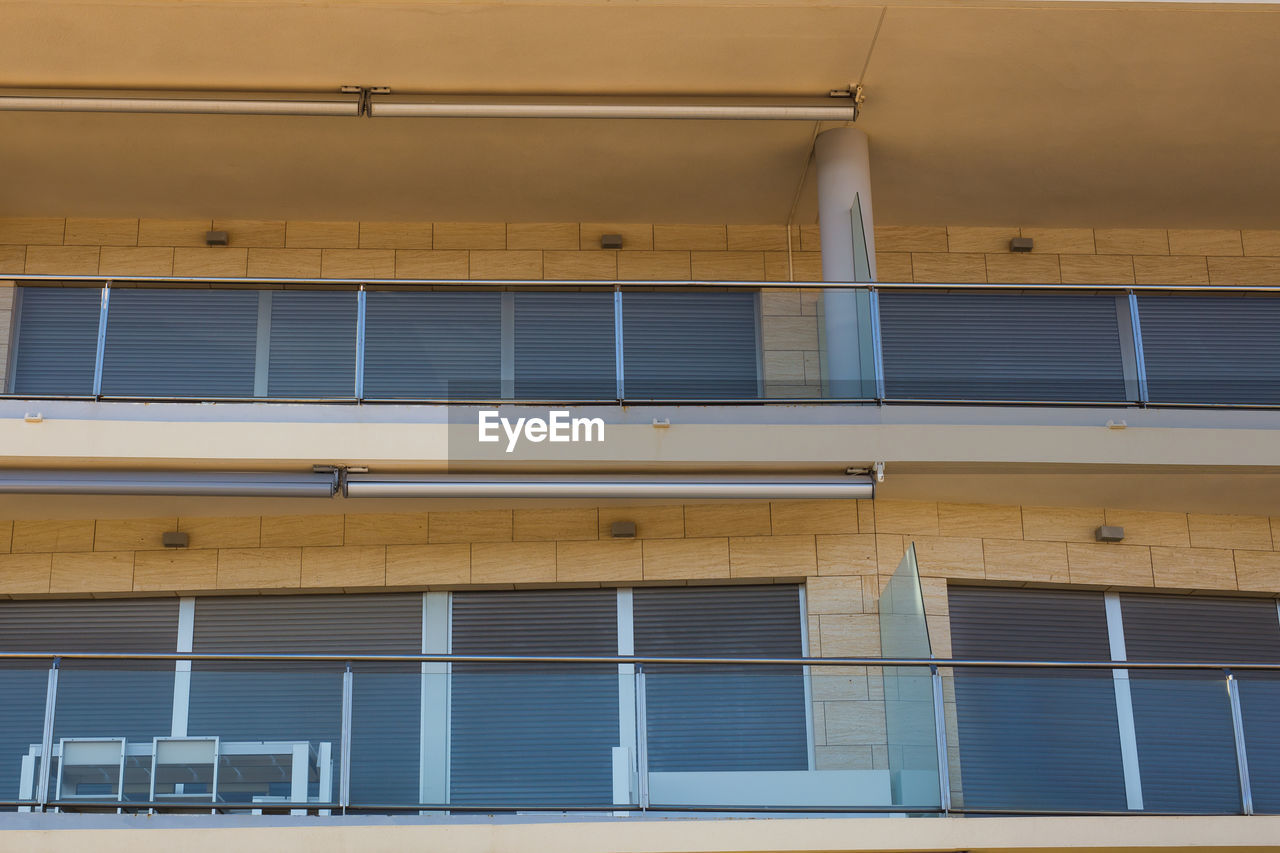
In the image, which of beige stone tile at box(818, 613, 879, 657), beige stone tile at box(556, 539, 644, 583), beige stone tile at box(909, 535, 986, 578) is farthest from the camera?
beige stone tile at box(556, 539, 644, 583)

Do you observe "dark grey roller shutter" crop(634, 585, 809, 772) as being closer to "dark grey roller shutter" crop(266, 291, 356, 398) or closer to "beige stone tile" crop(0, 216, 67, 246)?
"dark grey roller shutter" crop(266, 291, 356, 398)

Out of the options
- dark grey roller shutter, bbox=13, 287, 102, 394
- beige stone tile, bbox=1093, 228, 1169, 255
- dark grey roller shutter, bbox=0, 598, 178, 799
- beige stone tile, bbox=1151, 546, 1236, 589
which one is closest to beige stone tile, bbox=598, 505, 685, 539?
→ dark grey roller shutter, bbox=0, 598, 178, 799

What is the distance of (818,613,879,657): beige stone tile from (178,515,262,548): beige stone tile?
13.2ft

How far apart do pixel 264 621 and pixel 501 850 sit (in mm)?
3073

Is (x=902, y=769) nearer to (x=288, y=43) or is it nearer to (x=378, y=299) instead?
(x=378, y=299)

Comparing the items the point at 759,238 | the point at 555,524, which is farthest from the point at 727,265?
the point at 555,524

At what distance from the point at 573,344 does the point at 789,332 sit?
4.63 ft

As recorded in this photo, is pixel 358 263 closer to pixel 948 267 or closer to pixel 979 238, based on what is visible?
pixel 948 267

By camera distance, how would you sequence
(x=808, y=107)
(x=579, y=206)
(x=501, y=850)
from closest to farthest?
(x=501, y=850) < (x=808, y=107) < (x=579, y=206)

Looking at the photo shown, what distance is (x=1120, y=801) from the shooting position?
8.84 metres

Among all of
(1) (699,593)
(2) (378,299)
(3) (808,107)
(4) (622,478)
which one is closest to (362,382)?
(2) (378,299)

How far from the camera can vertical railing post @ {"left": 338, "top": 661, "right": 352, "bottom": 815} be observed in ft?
28.5

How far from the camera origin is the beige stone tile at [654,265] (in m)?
12.2

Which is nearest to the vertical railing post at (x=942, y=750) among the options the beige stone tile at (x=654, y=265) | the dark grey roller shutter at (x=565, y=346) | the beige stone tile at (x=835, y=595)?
the beige stone tile at (x=835, y=595)
